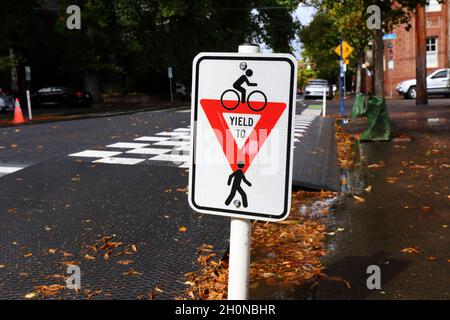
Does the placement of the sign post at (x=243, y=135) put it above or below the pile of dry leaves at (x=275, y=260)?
above

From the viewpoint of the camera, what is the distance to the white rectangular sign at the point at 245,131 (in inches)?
93.8

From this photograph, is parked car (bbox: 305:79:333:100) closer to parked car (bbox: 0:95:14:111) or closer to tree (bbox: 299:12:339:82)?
tree (bbox: 299:12:339:82)

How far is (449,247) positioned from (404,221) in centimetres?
83

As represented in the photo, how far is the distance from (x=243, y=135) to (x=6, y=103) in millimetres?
25400

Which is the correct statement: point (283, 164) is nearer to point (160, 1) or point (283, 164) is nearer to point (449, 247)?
point (449, 247)

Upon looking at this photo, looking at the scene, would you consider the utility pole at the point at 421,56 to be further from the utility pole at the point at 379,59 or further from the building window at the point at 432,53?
the building window at the point at 432,53

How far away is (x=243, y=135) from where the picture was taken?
2.41m

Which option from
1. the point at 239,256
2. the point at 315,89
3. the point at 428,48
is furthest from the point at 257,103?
the point at 428,48

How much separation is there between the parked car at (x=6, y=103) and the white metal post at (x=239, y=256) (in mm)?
24966

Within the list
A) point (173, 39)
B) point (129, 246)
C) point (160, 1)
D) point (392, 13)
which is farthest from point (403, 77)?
point (129, 246)

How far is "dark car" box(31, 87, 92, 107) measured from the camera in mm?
30516

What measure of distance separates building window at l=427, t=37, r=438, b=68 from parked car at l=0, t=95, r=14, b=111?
30583 mm

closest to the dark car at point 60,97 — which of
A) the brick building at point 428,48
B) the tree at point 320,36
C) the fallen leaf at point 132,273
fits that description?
the brick building at point 428,48

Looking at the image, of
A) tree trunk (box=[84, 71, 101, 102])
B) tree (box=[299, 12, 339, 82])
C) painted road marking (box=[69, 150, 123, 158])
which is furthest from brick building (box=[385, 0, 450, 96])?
painted road marking (box=[69, 150, 123, 158])
